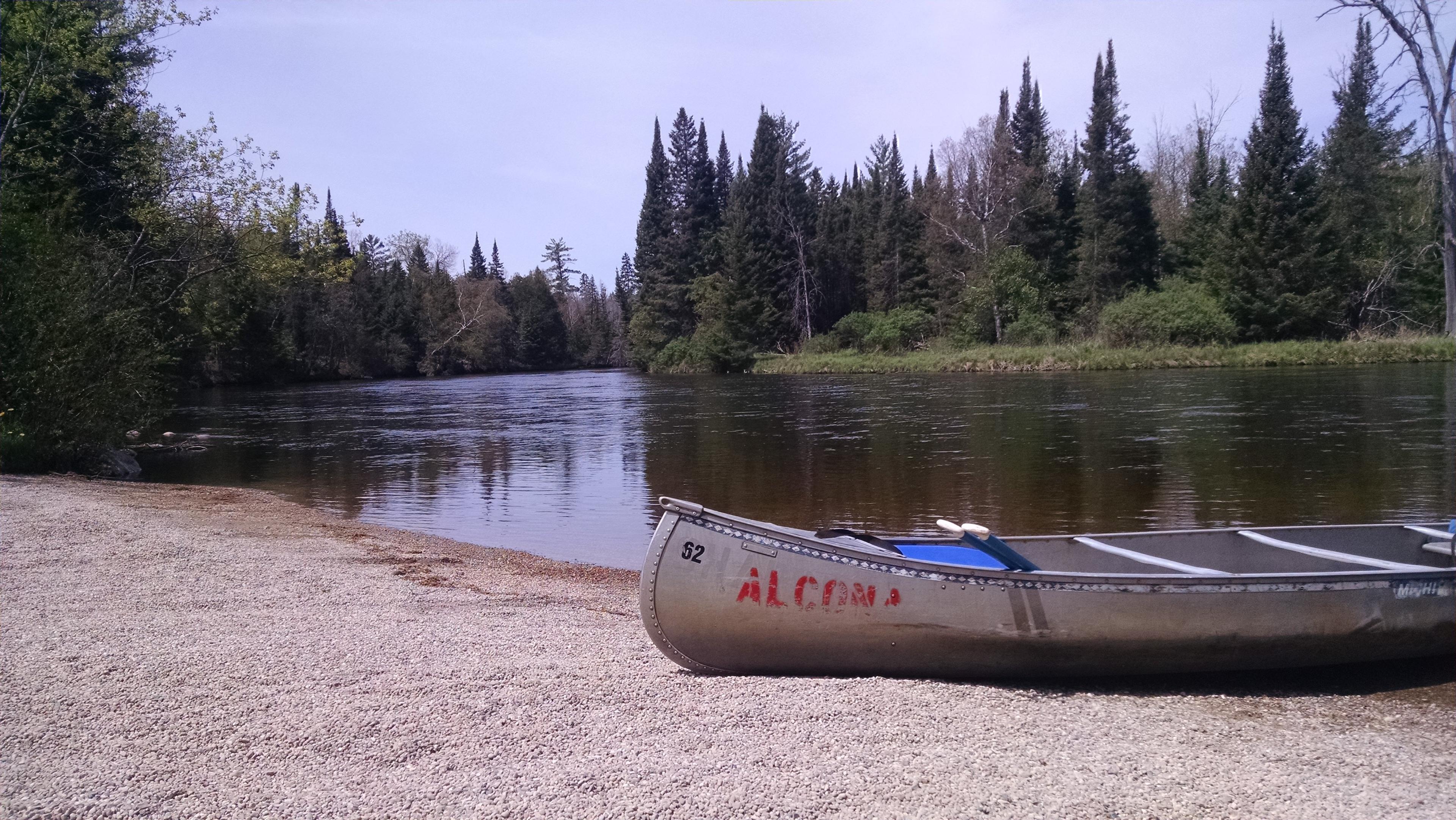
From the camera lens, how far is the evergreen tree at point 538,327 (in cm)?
9444

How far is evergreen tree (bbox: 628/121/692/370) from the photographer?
7450 cm

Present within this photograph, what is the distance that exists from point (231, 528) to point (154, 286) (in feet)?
44.1

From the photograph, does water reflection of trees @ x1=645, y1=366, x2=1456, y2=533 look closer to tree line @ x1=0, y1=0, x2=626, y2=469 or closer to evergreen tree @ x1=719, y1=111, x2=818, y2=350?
tree line @ x1=0, y1=0, x2=626, y2=469

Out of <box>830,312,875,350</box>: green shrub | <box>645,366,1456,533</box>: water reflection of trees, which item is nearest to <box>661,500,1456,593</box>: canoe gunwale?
<box>645,366,1456,533</box>: water reflection of trees

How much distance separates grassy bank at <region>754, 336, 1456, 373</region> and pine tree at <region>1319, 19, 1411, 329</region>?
19.4ft

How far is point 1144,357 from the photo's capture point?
45.1m

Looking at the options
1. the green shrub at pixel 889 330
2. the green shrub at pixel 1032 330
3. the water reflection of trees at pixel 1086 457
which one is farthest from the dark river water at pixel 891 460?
the green shrub at pixel 889 330

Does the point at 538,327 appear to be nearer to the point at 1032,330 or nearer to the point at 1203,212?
the point at 1032,330

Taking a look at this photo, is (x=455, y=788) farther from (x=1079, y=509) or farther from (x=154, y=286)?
(x=154, y=286)

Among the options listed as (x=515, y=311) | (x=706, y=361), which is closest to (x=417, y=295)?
(x=515, y=311)

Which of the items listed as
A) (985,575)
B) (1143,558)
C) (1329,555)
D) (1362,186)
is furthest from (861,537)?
(1362,186)

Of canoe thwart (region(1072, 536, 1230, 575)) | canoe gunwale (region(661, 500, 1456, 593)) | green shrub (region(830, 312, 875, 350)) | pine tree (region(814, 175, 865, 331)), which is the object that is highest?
pine tree (region(814, 175, 865, 331))

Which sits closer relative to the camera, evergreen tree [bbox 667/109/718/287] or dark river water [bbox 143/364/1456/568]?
dark river water [bbox 143/364/1456/568]

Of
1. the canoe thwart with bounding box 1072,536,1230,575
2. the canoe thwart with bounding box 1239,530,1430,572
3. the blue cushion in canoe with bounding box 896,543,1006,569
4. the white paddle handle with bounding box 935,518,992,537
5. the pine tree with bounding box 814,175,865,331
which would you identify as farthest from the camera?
the pine tree with bounding box 814,175,865,331
